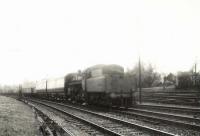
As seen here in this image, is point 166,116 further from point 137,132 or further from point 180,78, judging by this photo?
point 180,78

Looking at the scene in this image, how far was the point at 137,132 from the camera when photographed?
10.7 meters

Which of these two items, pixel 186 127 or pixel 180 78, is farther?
pixel 180 78

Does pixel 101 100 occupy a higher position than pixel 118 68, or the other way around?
pixel 118 68

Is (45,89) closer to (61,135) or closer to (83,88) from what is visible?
(83,88)

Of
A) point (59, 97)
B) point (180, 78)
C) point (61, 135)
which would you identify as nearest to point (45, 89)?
point (59, 97)

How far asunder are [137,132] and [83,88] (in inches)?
539

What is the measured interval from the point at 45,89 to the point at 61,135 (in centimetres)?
3362

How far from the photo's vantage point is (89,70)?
2327cm

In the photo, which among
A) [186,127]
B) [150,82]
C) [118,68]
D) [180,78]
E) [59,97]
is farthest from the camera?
[150,82]

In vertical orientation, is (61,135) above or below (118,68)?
below

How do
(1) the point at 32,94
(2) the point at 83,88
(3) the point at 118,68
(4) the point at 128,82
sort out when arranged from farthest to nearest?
(1) the point at 32,94 < (2) the point at 83,88 < (3) the point at 118,68 < (4) the point at 128,82

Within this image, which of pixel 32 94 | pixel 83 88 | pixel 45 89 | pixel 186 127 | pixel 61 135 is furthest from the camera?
pixel 32 94

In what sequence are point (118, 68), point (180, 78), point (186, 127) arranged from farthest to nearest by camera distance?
point (180, 78) < point (118, 68) < point (186, 127)

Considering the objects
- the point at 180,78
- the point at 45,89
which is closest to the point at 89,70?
the point at 45,89
